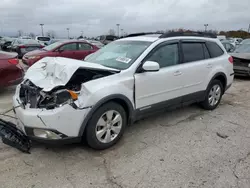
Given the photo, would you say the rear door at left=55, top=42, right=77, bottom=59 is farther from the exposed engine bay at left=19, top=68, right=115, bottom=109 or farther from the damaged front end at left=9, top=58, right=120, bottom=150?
the damaged front end at left=9, top=58, right=120, bottom=150

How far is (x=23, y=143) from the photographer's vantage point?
312 centimetres

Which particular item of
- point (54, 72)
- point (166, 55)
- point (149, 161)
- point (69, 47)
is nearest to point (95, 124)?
point (149, 161)

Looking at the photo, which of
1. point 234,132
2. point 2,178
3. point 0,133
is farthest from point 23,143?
point 234,132

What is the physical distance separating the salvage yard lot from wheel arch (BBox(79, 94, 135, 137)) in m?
0.44

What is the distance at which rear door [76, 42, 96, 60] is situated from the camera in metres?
10.3

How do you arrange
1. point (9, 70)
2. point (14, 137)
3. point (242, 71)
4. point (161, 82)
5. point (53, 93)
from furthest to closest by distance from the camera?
point (242, 71), point (9, 70), point (161, 82), point (14, 137), point (53, 93)

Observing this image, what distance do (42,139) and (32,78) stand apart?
3.38ft

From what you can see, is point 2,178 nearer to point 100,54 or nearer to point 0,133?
point 0,133

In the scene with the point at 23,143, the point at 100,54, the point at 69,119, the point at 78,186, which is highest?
the point at 100,54

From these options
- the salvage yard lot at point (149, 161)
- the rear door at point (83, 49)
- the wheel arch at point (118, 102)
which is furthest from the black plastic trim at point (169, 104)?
the rear door at point (83, 49)

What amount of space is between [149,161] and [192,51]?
8.23 feet

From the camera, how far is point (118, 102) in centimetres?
332

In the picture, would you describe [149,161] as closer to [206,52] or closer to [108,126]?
[108,126]

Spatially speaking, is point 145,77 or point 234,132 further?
point 234,132
